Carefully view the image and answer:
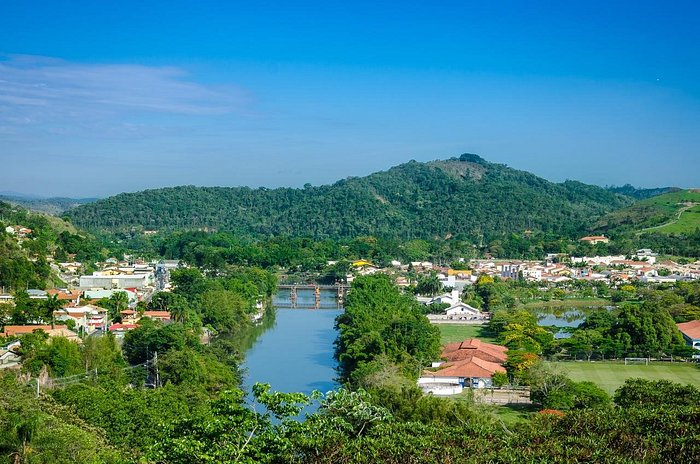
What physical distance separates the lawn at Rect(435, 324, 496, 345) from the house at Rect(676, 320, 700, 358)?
732 centimetres

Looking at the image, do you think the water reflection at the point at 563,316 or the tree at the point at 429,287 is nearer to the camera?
the water reflection at the point at 563,316

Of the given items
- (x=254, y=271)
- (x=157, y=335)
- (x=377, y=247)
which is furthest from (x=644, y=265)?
(x=157, y=335)

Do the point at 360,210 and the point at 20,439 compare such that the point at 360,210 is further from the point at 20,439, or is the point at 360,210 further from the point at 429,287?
the point at 20,439

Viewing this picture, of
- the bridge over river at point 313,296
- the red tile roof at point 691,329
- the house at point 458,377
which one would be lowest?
the bridge over river at point 313,296

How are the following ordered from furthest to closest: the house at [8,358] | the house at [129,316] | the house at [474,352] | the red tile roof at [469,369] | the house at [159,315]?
the house at [159,315] → the house at [129,316] → the house at [474,352] → the red tile roof at [469,369] → the house at [8,358]

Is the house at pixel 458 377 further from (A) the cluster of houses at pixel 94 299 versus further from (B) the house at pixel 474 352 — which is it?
(A) the cluster of houses at pixel 94 299

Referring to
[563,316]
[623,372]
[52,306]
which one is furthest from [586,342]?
[52,306]

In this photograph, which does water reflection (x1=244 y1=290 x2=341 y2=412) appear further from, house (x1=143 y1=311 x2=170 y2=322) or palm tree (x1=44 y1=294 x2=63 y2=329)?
palm tree (x1=44 y1=294 x2=63 y2=329)

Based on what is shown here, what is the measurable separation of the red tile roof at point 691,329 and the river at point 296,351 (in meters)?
13.7

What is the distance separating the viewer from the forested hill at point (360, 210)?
9675 cm

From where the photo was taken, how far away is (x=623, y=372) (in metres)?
Result: 26.5

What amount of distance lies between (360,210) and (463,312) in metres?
63.1

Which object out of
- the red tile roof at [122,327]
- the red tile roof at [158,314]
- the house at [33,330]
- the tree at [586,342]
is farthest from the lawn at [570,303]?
the house at [33,330]

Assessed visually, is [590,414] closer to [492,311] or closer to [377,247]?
[492,311]
